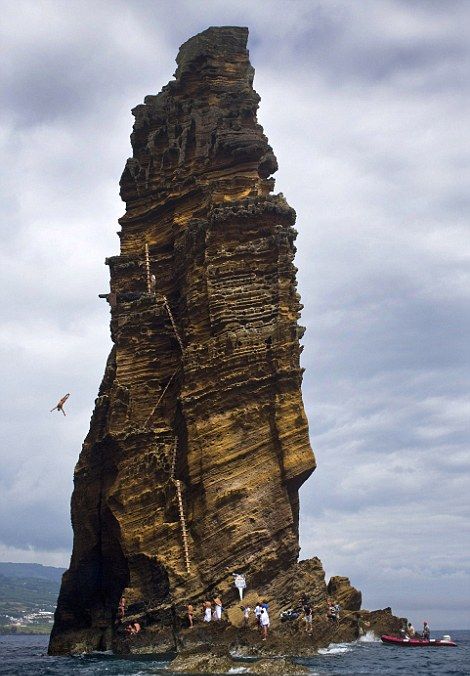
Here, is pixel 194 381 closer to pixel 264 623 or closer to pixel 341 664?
pixel 264 623

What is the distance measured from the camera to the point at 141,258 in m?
56.5

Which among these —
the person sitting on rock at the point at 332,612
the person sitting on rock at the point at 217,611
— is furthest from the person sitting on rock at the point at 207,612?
the person sitting on rock at the point at 332,612

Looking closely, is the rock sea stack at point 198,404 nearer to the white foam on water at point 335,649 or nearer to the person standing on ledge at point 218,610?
the person standing on ledge at point 218,610

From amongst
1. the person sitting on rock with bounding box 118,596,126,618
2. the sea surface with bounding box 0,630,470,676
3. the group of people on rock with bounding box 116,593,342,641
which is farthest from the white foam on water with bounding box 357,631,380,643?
the person sitting on rock with bounding box 118,596,126,618

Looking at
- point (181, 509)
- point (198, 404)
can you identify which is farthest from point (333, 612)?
point (198, 404)

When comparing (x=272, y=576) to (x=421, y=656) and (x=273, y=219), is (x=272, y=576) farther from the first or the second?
(x=273, y=219)

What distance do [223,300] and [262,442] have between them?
821cm

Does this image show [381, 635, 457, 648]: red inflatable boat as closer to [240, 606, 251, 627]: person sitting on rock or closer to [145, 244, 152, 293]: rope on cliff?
[240, 606, 251, 627]: person sitting on rock

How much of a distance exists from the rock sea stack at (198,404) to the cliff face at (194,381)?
0.09 meters

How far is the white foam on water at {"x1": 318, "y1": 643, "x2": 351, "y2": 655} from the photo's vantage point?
44656mm

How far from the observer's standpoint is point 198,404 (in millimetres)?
48562

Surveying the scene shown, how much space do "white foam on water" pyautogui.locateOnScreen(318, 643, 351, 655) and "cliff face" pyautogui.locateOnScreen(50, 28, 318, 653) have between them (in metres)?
4.45

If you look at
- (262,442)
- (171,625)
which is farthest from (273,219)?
(171,625)

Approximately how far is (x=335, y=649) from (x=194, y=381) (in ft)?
52.5
